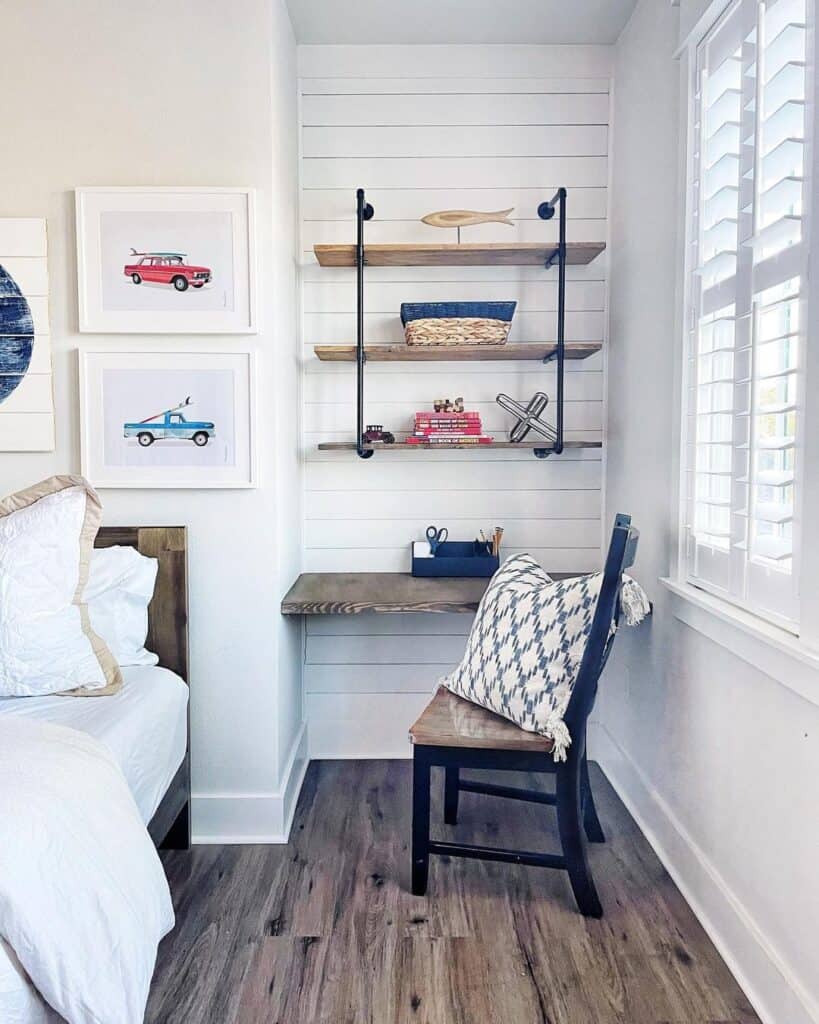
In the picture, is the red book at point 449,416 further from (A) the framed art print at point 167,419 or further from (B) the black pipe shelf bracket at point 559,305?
(A) the framed art print at point 167,419

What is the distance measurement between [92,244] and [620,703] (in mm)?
2226

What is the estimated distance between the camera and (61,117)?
2.06 m

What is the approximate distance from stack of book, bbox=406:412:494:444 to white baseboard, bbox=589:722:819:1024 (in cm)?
121

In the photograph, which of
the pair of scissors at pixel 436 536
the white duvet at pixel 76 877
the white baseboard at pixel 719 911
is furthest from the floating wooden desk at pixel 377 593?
the white duvet at pixel 76 877

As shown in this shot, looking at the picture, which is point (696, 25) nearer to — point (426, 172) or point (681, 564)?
point (426, 172)

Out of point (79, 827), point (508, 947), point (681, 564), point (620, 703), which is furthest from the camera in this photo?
point (620, 703)

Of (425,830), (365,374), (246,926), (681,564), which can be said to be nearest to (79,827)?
(246,926)

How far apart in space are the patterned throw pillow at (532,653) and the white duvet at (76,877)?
36.0 inches

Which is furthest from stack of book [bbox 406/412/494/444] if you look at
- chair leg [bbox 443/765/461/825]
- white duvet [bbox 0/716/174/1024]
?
white duvet [bbox 0/716/174/1024]

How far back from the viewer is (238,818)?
86.0 inches

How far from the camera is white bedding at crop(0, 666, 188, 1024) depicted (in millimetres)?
1569

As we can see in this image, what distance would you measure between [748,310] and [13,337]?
198cm

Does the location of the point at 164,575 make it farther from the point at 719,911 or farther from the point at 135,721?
the point at 719,911

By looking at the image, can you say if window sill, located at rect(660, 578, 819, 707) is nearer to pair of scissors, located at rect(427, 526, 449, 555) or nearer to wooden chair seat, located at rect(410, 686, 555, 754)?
wooden chair seat, located at rect(410, 686, 555, 754)
